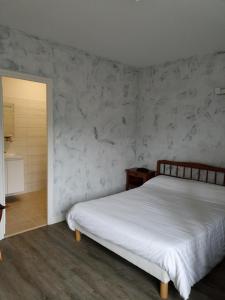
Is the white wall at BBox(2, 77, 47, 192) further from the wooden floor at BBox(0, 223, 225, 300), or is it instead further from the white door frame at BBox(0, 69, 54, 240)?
the wooden floor at BBox(0, 223, 225, 300)

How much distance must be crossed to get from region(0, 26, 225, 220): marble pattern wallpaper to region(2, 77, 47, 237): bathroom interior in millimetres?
Answer: 1064

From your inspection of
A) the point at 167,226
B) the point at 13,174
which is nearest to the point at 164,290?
the point at 167,226

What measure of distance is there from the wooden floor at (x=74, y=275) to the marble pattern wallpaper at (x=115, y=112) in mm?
784

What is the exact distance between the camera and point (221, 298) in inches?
79.3

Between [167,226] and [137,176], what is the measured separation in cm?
195

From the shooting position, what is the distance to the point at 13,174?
4.21m

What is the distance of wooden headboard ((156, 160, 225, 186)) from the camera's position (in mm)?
3414

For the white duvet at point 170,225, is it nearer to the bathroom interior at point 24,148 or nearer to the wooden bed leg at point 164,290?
the wooden bed leg at point 164,290

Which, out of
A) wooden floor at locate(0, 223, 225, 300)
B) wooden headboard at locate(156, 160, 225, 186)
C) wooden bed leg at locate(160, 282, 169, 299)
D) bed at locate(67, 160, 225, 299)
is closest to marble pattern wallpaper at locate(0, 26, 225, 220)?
wooden headboard at locate(156, 160, 225, 186)

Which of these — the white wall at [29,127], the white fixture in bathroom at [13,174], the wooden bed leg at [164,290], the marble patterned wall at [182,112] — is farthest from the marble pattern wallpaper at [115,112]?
the wooden bed leg at [164,290]

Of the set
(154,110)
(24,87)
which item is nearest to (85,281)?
(154,110)

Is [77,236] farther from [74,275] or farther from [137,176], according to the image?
[137,176]

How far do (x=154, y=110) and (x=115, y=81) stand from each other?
870 mm

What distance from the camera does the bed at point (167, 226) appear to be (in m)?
1.96
